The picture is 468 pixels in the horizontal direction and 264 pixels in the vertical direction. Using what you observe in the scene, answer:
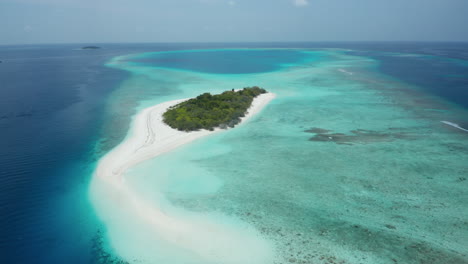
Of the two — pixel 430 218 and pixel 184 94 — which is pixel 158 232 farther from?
pixel 184 94

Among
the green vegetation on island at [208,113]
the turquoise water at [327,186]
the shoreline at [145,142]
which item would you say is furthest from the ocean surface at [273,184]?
the green vegetation on island at [208,113]

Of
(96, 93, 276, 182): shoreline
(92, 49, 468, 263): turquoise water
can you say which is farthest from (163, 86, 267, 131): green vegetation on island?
(92, 49, 468, 263): turquoise water

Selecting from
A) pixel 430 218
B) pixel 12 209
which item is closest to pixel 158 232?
pixel 12 209

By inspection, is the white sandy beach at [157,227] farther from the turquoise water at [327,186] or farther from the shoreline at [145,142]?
the turquoise water at [327,186]

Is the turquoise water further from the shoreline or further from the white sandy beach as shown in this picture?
the shoreline

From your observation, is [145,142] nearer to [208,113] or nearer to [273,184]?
[208,113]
